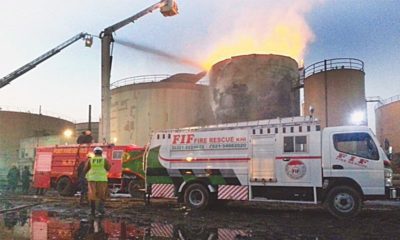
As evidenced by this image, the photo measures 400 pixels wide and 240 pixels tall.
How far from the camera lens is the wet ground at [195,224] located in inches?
299

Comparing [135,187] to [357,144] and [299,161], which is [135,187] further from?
[357,144]

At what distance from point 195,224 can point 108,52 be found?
700 inches

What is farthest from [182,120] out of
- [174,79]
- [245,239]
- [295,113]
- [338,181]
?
[245,239]

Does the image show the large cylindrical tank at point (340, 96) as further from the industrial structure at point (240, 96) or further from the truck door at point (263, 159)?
the truck door at point (263, 159)

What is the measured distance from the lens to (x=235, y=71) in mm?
28625

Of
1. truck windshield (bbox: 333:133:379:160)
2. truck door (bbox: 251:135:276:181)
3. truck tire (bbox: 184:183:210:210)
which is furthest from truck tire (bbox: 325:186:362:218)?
truck tire (bbox: 184:183:210:210)

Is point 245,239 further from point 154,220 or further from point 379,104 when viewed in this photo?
point 379,104

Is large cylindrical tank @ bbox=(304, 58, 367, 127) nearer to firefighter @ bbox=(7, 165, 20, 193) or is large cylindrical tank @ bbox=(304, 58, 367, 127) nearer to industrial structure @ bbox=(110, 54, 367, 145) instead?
industrial structure @ bbox=(110, 54, 367, 145)

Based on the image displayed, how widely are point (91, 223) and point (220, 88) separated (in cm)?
2145

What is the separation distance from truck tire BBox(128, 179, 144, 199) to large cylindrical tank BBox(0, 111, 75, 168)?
3612 cm

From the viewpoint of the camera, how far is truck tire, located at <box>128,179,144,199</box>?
657 inches

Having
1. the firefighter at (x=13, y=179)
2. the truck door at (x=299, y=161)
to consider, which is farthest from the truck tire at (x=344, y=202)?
the firefighter at (x=13, y=179)

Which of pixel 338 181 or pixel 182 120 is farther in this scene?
pixel 182 120

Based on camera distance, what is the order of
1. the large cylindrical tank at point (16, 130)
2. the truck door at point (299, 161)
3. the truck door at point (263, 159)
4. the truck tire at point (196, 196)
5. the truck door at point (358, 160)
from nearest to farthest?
the truck door at point (358, 160) < the truck door at point (299, 161) < the truck door at point (263, 159) < the truck tire at point (196, 196) < the large cylindrical tank at point (16, 130)
